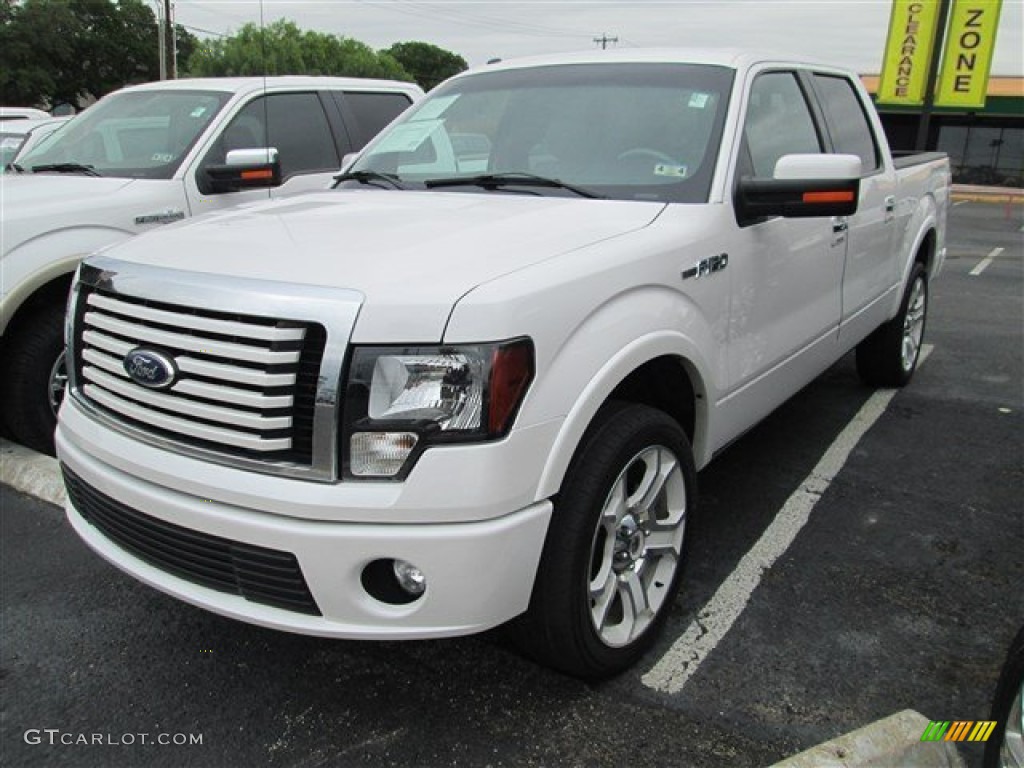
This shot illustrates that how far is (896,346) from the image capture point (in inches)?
213

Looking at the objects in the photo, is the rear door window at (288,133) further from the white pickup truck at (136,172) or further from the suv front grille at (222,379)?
the suv front grille at (222,379)

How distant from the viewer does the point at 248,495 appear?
2.13 m

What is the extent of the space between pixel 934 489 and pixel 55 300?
4409 millimetres

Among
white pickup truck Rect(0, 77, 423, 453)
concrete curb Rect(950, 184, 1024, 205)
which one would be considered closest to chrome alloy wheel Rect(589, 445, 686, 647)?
white pickup truck Rect(0, 77, 423, 453)

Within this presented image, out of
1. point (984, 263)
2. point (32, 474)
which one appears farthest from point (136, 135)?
point (984, 263)

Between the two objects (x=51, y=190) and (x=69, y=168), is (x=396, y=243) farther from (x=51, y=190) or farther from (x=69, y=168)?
(x=69, y=168)

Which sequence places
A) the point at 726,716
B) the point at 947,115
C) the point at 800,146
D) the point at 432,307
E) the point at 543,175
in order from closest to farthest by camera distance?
the point at 432,307
the point at 726,716
the point at 543,175
the point at 800,146
the point at 947,115

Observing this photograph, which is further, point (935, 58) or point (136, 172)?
point (935, 58)

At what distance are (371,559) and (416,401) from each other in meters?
0.40

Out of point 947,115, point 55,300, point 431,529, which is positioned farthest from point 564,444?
Answer: point 947,115

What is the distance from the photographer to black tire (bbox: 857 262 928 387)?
5.33 meters

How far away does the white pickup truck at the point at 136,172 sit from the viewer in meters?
4.21

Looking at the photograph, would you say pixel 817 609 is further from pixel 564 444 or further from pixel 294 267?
pixel 294 267

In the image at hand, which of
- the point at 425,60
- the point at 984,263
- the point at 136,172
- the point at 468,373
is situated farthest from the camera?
the point at 425,60
